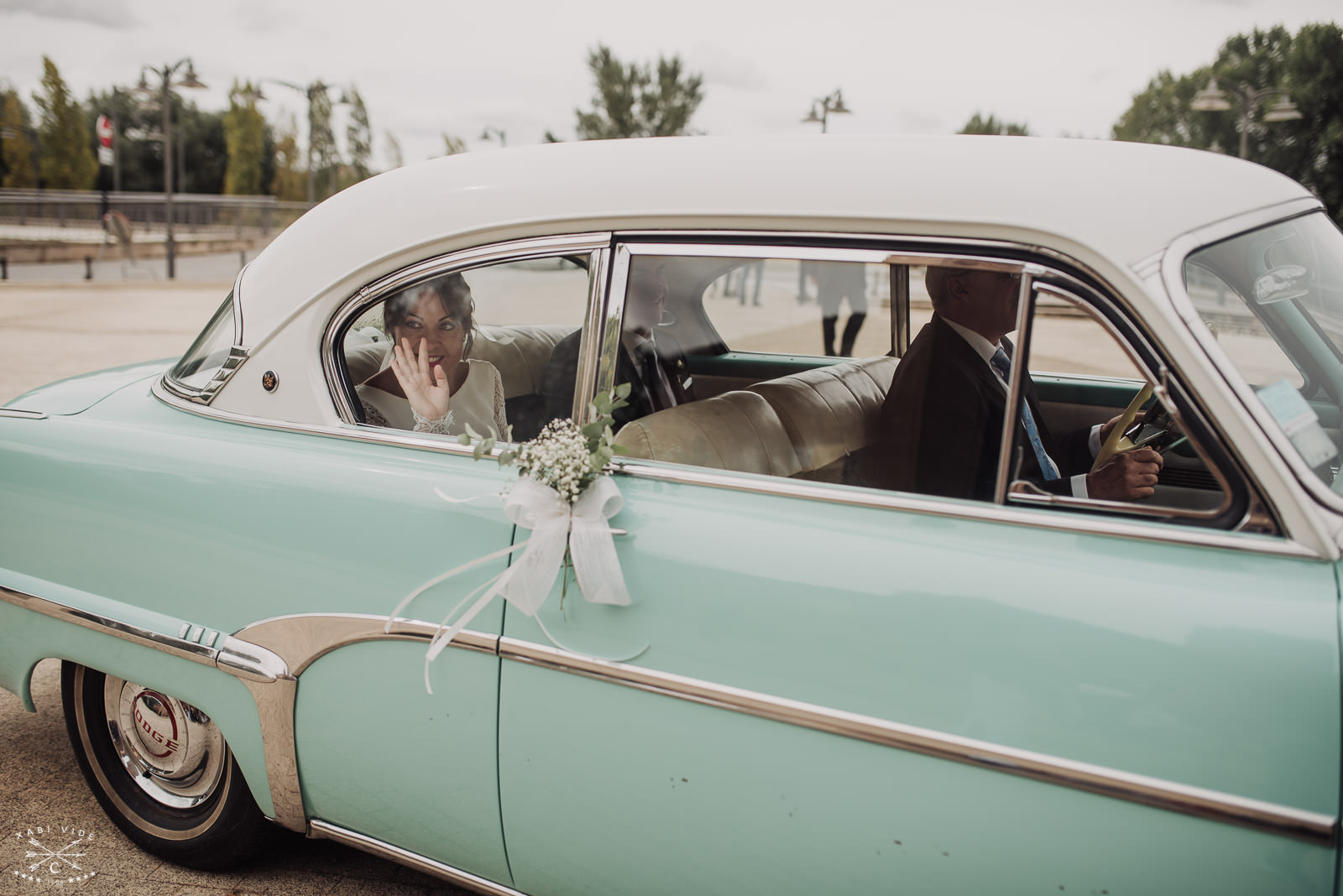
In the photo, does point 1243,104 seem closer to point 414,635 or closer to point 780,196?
point 780,196

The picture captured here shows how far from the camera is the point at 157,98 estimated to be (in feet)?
86.7

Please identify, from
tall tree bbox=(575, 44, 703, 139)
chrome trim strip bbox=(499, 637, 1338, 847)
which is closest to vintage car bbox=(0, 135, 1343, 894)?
chrome trim strip bbox=(499, 637, 1338, 847)

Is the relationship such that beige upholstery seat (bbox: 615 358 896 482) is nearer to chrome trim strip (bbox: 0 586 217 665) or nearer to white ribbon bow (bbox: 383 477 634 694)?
white ribbon bow (bbox: 383 477 634 694)

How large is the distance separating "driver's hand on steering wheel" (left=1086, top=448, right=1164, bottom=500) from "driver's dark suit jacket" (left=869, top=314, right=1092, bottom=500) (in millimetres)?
79

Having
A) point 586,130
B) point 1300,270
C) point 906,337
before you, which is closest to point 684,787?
point 1300,270

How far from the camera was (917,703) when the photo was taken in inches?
56.2

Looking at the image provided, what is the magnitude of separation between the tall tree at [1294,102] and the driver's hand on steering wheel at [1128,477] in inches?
1842

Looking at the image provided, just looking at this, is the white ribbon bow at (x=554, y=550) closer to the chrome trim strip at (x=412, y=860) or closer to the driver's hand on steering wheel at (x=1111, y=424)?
the chrome trim strip at (x=412, y=860)

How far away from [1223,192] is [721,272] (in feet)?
3.41

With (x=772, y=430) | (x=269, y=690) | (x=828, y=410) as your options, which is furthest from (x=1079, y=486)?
(x=269, y=690)

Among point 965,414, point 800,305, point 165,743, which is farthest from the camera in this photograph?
point 800,305

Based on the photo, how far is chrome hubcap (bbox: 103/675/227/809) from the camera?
2342 mm

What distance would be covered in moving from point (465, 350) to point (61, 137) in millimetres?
61921

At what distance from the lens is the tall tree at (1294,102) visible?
167ft
